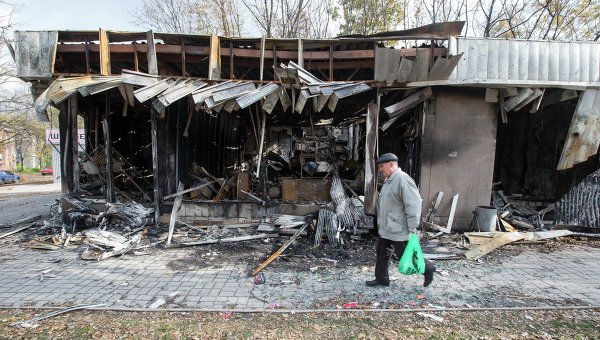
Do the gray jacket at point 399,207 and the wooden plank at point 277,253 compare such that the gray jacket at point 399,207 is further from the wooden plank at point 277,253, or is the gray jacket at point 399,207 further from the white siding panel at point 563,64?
the white siding panel at point 563,64

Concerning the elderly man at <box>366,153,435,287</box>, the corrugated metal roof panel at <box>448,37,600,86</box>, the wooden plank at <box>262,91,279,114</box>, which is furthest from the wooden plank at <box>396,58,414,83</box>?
the elderly man at <box>366,153,435,287</box>

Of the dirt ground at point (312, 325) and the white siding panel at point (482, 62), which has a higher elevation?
the white siding panel at point (482, 62)

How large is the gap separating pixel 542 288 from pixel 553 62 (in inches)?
194

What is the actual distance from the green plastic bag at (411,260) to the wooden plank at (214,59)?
5.16 metres

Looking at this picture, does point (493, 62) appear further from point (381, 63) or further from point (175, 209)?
point (175, 209)

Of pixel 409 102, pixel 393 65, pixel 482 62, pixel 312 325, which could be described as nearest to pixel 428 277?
pixel 312 325

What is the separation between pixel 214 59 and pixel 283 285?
490cm

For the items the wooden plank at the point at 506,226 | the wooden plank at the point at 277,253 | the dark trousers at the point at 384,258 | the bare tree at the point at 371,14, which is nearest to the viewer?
the dark trousers at the point at 384,258

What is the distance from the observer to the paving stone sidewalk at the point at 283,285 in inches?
152

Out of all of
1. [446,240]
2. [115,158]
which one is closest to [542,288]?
[446,240]

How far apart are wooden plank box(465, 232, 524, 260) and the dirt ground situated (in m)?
1.87

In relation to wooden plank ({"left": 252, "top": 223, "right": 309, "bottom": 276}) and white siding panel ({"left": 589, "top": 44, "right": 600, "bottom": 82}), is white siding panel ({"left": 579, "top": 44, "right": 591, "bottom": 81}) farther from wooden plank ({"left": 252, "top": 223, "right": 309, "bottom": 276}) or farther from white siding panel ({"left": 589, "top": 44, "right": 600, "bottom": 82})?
wooden plank ({"left": 252, "top": 223, "right": 309, "bottom": 276})

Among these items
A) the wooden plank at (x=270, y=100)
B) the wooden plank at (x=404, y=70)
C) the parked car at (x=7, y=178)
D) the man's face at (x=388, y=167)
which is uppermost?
the wooden plank at (x=404, y=70)

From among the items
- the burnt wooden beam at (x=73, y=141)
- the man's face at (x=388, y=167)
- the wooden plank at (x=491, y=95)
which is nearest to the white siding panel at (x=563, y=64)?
the wooden plank at (x=491, y=95)
